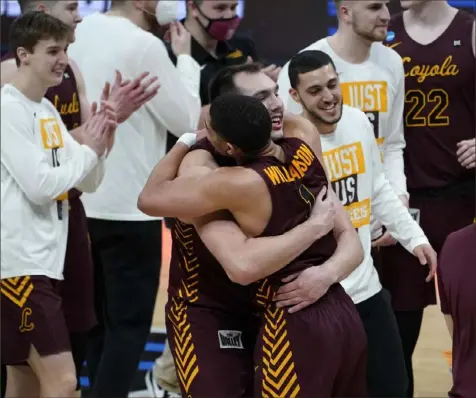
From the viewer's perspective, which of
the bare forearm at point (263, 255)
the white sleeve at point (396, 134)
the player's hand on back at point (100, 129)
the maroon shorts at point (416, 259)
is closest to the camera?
the bare forearm at point (263, 255)

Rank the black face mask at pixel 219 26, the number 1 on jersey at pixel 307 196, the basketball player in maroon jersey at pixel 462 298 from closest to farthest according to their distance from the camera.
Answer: the basketball player in maroon jersey at pixel 462 298, the number 1 on jersey at pixel 307 196, the black face mask at pixel 219 26

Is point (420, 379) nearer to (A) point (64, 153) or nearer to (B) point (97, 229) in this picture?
(B) point (97, 229)

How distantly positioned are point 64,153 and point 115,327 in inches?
33.5

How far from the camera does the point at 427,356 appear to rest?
192 inches

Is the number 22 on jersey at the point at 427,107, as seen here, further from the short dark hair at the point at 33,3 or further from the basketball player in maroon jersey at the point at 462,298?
the basketball player in maroon jersey at the point at 462,298

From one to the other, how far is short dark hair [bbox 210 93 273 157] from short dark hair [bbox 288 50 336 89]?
0.89 metres

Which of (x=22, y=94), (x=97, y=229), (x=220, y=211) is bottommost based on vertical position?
(x=97, y=229)

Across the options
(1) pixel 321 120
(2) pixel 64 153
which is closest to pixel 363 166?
(1) pixel 321 120

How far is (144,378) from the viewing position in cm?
466

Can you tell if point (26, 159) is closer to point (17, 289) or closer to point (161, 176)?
point (17, 289)

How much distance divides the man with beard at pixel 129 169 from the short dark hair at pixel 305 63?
2.00ft

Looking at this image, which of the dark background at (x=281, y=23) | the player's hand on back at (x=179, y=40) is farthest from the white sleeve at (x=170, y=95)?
the dark background at (x=281, y=23)

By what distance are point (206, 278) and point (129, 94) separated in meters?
1.08

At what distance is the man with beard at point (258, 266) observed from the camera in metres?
2.59
